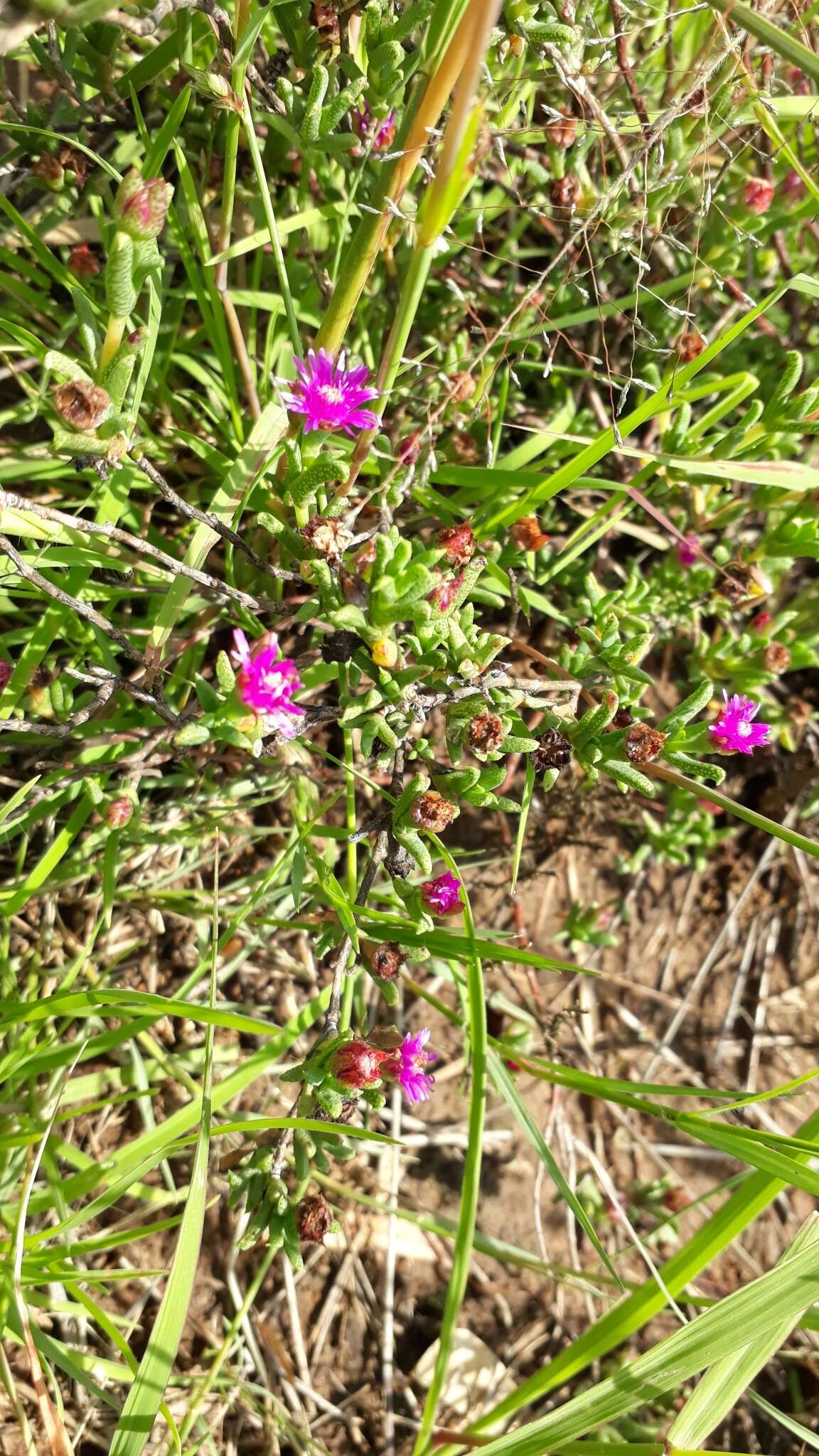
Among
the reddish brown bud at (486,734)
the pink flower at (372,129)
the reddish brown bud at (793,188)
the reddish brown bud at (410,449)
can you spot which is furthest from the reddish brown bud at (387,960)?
the reddish brown bud at (793,188)

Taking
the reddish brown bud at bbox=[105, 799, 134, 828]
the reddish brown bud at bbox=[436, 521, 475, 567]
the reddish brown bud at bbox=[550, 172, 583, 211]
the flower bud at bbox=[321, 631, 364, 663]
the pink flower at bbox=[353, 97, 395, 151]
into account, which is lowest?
the reddish brown bud at bbox=[105, 799, 134, 828]

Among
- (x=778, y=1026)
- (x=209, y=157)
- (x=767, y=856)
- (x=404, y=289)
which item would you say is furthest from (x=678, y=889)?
(x=209, y=157)

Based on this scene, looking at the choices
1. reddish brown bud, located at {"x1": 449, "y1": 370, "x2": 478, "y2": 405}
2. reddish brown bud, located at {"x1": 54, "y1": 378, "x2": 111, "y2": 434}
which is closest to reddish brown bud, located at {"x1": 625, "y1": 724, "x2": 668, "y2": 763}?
reddish brown bud, located at {"x1": 449, "y1": 370, "x2": 478, "y2": 405}

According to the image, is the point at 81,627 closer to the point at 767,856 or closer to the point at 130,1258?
the point at 130,1258

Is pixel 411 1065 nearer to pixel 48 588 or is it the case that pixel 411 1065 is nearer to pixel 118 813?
pixel 118 813

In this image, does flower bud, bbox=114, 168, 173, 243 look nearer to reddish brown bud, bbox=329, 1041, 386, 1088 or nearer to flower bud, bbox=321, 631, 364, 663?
flower bud, bbox=321, 631, 364, 663
